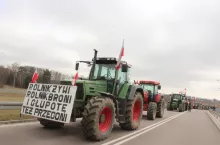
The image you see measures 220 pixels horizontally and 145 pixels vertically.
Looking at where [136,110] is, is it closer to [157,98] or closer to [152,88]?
[157,98]

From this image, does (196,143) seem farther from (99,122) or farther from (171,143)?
(99,122)

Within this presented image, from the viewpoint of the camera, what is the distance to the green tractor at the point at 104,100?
347 inches

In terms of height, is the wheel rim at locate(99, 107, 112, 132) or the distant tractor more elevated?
the distant tractor

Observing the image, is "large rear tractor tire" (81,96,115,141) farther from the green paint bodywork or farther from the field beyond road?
the green paint bodywork

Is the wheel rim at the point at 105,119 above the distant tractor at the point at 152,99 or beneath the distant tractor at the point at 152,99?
beneath

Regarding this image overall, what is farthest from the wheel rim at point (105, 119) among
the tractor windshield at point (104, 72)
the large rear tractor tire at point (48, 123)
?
the large rear tractor tire at point (48, 123)

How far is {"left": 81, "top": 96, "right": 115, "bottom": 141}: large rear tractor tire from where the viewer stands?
28.6ft

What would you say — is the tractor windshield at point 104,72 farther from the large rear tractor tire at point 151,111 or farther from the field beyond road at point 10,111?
the large rear tractor tire at point 151,111

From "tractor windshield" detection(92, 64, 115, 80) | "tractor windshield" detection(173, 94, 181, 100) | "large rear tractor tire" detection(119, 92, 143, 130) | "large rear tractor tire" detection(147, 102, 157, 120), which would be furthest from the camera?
"tractor windshield" detection(173, 94, 181, 100)

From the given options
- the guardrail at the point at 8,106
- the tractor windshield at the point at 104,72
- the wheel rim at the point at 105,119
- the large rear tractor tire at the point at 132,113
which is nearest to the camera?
the wheel rim at the point at 105,119

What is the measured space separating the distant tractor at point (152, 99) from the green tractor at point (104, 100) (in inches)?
210

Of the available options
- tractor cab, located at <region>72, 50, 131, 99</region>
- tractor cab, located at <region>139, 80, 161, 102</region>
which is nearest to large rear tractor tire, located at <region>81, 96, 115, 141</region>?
tractor cab, located at <region>72, 50, 131, 99</region>

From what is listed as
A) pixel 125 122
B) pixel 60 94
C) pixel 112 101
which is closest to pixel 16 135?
pixel 60 94

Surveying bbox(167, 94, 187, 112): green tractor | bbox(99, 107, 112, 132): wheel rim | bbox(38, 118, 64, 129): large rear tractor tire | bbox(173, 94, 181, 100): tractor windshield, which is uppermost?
bbox(173, 94, 181, 100): tractor windshield
